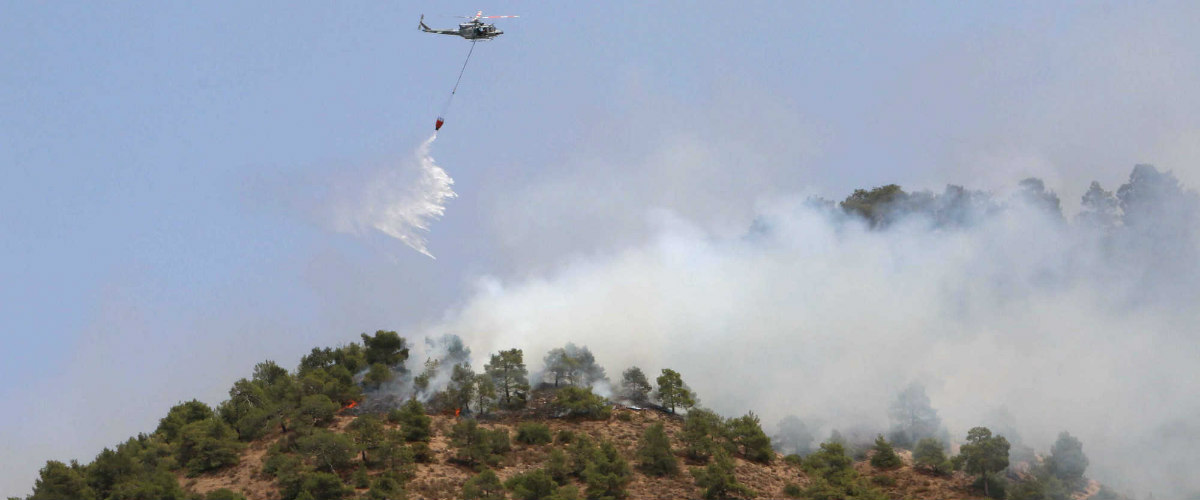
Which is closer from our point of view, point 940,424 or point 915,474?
point 915,474

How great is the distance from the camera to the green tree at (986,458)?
122 metres

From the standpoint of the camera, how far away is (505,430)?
12950 cm

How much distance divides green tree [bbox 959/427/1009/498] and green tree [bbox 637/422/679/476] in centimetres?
3231

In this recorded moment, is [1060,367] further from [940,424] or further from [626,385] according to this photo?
[626,385]

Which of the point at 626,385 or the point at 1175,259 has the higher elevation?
the point at 1175,259

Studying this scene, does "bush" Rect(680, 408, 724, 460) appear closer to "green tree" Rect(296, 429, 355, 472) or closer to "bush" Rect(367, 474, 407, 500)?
"bush" Rect(367, 474, 407, 500)

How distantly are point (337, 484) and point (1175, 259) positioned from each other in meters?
154

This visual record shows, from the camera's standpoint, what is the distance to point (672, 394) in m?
141

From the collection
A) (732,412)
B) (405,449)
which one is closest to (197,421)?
(405,449)

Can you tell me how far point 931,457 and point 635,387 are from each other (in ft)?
124

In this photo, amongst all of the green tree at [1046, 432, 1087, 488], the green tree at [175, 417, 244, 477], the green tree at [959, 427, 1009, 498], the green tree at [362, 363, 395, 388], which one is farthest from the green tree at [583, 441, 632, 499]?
the green tree at [1046, 432, 1087, 488]

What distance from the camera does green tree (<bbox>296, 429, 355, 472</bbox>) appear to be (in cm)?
11962

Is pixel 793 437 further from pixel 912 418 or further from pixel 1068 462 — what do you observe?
pixel 1068 462

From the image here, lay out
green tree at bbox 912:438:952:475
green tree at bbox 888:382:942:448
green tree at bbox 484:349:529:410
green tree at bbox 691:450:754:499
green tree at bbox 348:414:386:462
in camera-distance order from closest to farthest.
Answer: green tree at bbox 691:450:754:499 < green tree at bbox 348:414:386:462 < green tree at bbox 912:438:952:475 < green tree at bbox 484:349:529:410 < green tree at bbox 888:382:942:448
